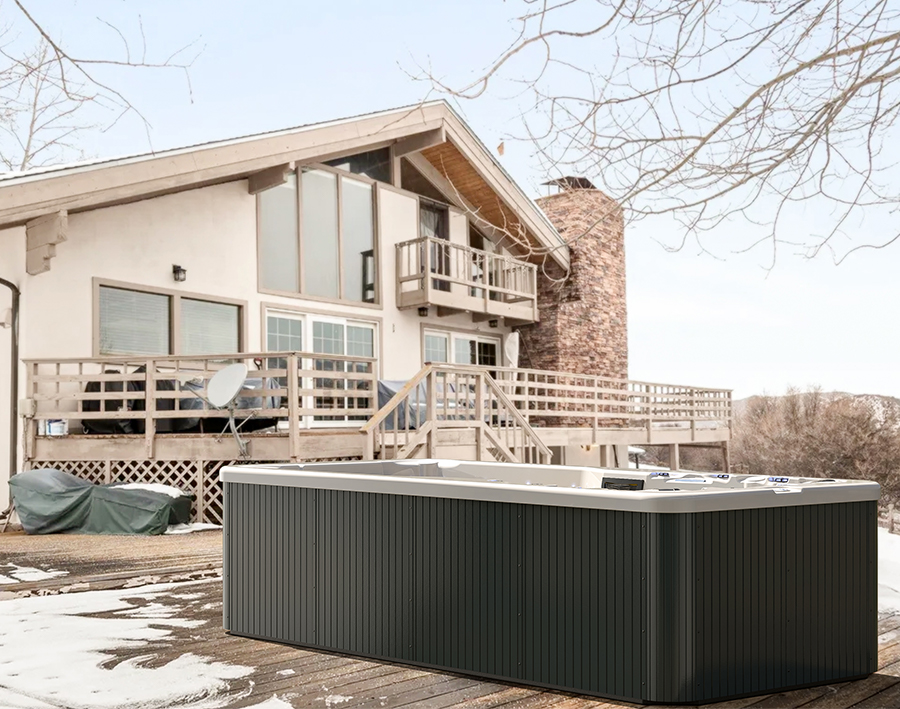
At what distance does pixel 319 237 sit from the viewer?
49.5 ft

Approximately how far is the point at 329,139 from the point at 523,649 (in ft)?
36.7

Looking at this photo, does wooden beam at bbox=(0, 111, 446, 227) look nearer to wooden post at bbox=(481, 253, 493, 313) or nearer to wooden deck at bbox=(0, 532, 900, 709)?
wooden post at bbox=(481, 253, 493, 313)

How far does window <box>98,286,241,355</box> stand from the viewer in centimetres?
1221

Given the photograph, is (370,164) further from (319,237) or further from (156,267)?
(156,267)

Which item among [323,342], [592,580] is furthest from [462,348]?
[592,580]

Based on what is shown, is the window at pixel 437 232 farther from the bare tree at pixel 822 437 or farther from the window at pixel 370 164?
the bare tree at pixel 822 437

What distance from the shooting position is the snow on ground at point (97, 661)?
4.10 m

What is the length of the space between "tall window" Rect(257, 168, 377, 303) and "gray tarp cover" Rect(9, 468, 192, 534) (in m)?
4.59

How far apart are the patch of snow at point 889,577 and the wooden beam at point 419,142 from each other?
9815mm

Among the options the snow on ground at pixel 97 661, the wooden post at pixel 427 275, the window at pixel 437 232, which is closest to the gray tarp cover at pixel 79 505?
the snow on ground at pixel 97 661

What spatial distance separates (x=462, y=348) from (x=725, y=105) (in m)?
12.5

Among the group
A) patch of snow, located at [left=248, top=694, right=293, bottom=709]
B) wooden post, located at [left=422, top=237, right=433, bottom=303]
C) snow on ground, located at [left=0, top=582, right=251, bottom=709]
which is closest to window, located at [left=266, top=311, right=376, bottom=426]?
wooden post, located at [left=422, top=237, right=433, bottom=303]

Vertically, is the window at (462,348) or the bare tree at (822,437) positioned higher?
the window at (462,348)

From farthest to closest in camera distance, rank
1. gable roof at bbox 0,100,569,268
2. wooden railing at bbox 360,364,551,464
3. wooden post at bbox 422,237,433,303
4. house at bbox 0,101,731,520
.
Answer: wooden post at bbox 422,237,433,303, house at bbox 0,101,731,520, wooden railing at bbox 360,364,551,464, gable roof at bbox 0,100,569,268
